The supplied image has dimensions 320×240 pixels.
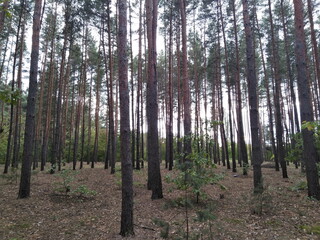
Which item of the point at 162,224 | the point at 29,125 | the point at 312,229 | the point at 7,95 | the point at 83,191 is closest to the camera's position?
the point at 7,95

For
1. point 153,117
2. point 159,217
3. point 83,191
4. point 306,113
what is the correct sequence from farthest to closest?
1. point 153,117
2. point 83,191
3. point 306,113
4. point 159,217

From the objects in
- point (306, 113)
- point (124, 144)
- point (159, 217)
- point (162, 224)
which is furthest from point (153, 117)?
point (306, 113)

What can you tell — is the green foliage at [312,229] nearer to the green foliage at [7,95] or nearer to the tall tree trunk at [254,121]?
the tall tree trunk at [254,121]

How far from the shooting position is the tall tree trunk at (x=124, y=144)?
4.57 metres

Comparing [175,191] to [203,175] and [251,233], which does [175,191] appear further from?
[251,233]

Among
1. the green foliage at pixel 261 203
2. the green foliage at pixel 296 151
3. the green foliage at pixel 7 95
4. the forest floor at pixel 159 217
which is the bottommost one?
the forest floor at pixel 159 217

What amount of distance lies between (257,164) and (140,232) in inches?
183

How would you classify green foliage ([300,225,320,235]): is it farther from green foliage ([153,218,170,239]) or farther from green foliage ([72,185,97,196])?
green foliage ([72,185,97,196])

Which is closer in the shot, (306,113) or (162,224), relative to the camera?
(162,224)

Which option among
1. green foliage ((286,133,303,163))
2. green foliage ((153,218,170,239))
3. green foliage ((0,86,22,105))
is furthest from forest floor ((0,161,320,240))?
green foliage ((0,86,22,105))

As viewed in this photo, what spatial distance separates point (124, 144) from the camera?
466 cm

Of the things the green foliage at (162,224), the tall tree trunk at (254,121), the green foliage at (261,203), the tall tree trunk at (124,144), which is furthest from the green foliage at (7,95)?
the tall tree trunk at (254,121)

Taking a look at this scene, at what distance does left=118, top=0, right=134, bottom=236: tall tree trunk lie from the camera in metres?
4.57

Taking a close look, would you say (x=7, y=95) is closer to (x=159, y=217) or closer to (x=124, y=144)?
(x=124, y=144)
